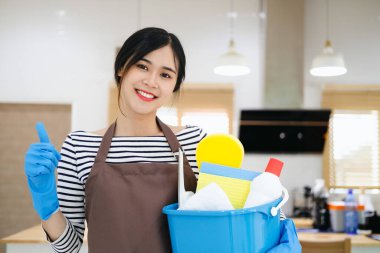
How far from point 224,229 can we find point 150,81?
452mm

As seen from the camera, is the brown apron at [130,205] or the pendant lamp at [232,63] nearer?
the brown apron at [130,205]

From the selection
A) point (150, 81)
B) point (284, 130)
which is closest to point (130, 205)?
point (150, 81)

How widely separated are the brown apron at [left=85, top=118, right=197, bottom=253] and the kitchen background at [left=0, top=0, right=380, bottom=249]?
12.6ft

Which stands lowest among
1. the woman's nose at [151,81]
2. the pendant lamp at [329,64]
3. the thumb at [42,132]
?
the thumb at [42,132]

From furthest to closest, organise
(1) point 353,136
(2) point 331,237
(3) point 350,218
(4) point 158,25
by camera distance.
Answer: (4) point 158,25 < (1) point 353,136 < (3) point 350,218 < (2) point 331,237

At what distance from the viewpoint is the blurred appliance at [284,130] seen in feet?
14.7

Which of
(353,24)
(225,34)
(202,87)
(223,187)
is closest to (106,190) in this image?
(223,187)

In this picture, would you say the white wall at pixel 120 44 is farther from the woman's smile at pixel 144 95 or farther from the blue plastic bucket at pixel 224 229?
the blue plastic bucket at pixel 224 229

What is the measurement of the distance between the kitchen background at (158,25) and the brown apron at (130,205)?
3855 millimetres

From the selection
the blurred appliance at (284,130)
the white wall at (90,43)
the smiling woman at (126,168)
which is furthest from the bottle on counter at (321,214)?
the smiling woman at (126,168)

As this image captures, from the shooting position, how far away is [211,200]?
82cm

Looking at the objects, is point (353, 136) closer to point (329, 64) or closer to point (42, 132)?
point (329, 64)

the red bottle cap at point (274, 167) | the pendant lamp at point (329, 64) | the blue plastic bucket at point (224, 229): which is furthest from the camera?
the pendant lamp at point (329, 64)

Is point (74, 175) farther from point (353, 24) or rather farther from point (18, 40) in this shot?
point (353, 24)
